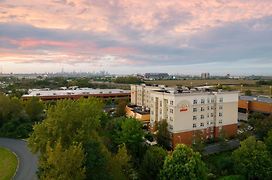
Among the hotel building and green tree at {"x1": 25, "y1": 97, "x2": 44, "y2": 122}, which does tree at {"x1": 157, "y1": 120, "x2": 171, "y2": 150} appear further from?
green tree at {"x1": 25, "y1": 97, "x2": 44, "y2": 122}

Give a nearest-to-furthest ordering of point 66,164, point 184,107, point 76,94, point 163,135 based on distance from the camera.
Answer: point 66,164 < point 163,135 < point 184,107 < point 76,94

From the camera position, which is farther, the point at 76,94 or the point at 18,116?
the point at 76,94

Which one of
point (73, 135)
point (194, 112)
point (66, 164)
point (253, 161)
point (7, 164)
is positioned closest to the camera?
point (66, 164)

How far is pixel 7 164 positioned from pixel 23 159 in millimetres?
1969

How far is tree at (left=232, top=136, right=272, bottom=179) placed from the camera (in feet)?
99.7

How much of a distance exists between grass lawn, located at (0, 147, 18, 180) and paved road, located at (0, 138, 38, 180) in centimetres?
66

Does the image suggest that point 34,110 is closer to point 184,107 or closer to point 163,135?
point 163,135

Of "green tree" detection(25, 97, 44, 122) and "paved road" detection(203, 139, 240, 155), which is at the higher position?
"green tree" detection(25, 97, 44, 122)

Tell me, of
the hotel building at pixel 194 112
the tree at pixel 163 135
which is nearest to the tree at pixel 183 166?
the tree at pixel 163 135

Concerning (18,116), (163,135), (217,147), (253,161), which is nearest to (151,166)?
(253,161)

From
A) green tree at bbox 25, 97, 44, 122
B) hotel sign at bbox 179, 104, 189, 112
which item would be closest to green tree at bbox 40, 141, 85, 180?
hotel sign at bbox 179, 104, 189, 112

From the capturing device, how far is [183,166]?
26328mm

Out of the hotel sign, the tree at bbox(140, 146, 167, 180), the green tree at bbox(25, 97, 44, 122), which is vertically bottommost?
the tree at bbox(140, 146, 167, 180)

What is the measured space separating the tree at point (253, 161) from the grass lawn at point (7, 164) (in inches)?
971
